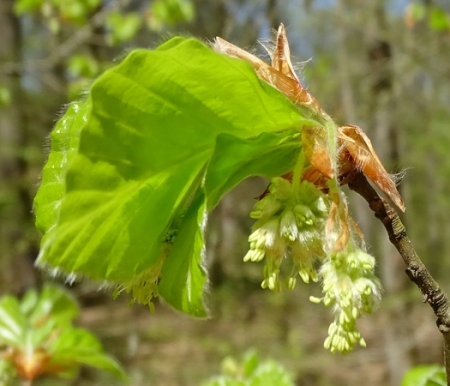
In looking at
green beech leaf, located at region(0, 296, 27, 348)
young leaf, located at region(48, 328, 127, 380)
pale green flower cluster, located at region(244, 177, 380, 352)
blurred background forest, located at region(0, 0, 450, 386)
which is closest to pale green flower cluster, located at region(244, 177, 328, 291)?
pale green flower cluster, located at region(244, 177, 380, 352)

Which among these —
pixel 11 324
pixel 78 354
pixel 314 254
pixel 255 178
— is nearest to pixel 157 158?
pixel 314 254

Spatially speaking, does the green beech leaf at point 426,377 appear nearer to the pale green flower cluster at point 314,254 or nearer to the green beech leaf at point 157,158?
the pale green flower cluster at point 314,254

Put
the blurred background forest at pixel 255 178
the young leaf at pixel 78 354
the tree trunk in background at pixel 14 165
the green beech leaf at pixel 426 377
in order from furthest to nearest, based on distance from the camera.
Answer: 1. the tree trunk in background at pixel 14 165
2. the blurred background forest at pixel 255 178
3. the young leaf at pixel 78 354
4. the green beech leaf at pixel 426 377

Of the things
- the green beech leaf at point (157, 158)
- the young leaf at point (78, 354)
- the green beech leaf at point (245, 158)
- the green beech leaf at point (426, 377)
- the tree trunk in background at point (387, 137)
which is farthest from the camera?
the tree trunk in background at point (387, 137)

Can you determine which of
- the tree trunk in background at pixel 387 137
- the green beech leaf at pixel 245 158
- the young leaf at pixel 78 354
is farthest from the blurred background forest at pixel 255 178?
the young leaf at pixel 78 354

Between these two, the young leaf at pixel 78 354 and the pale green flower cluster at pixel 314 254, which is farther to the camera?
the young leaf at pixel 78 354

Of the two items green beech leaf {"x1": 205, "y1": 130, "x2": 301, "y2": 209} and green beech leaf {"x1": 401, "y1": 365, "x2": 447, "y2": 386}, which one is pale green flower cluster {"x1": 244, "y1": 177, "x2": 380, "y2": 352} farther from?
green beech leaf {"x1": 401, "y1": 365, "x2": 447, "y2": 386}

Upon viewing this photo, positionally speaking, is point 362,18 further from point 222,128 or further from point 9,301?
point 222,128

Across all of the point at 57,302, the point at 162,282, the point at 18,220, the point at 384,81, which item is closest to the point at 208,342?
the point at 18,220
